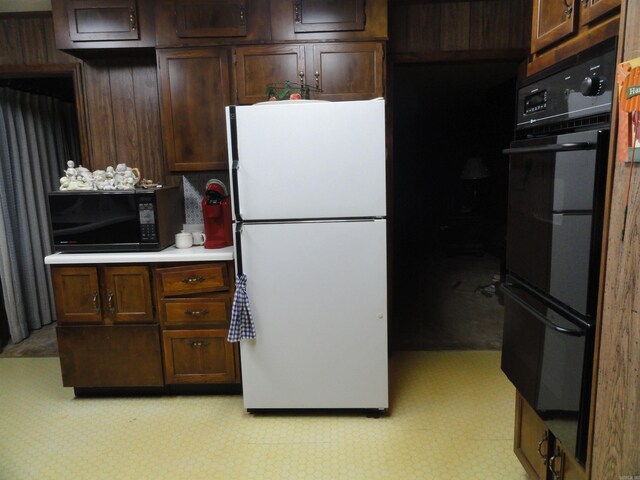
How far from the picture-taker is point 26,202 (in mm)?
3621

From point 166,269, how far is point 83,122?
128 centimetres

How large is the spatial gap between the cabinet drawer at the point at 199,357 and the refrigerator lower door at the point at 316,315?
0.21m

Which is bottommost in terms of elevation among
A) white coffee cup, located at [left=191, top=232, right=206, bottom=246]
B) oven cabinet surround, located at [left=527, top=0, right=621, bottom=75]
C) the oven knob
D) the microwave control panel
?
white coffee cup, located at [left=191, top=232, right=206, bottom=246]

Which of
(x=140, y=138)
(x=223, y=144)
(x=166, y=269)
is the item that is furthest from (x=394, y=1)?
(x=166, y=269)

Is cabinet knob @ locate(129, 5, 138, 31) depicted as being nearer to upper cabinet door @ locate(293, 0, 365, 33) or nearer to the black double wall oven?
upper cabinet door @ locate(293, 0, 365, 33)

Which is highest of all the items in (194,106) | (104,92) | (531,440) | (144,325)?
(104,92)

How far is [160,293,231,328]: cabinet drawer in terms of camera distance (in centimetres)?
252

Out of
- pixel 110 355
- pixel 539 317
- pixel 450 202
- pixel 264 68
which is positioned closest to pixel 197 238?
pixel 110 355

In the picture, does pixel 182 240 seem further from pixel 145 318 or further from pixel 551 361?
pixel 551 361

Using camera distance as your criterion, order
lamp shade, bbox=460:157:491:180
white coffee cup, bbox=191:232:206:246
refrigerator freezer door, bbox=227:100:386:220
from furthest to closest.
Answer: lamp shade, bbox=460:157:491:180 → white coffee cup, bbox=191:232:206:246 → refrigerator freezer door, bbox=227:100:386:220

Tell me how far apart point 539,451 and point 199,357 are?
1747 millimetres

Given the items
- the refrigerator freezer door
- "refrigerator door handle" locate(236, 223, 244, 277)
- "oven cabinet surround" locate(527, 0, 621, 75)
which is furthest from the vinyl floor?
"oven cabinet surround" locate(527, 0, 621, 75)

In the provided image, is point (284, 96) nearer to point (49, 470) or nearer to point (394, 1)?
point (394, 1)

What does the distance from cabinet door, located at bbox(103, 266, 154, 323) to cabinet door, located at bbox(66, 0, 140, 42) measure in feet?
4.42
